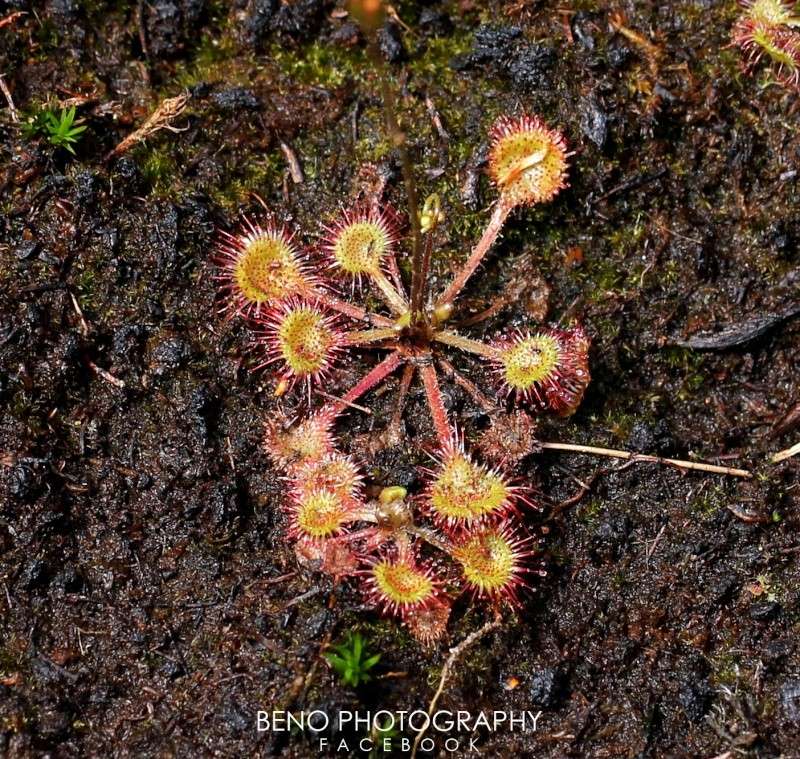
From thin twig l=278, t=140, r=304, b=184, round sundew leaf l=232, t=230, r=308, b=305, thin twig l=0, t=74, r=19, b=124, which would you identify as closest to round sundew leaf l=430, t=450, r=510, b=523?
round sundew leaf l=232, t=230, r=308, b=305

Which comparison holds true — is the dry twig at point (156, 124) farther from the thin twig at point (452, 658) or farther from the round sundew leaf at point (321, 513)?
the thin twig at point (452, 658)

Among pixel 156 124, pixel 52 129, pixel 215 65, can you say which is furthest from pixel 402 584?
pixel 215 65

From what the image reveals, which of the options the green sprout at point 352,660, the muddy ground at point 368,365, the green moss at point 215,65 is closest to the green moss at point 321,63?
the muddy ground at point 368,365

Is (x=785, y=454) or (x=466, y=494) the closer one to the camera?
(x=466, y=494)

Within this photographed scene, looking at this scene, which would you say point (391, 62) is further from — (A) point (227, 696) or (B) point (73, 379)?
(A) point (227, 696)

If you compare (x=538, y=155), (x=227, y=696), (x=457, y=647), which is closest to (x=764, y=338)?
(x=538, y=155)

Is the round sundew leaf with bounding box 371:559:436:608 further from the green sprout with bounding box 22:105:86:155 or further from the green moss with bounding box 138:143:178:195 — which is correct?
the green sprout with bounding box 22:105:86:155

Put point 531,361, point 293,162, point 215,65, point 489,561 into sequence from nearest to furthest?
→ 1. point 489,561
2. point 531,361
3. point 293,162
4. point 215,65

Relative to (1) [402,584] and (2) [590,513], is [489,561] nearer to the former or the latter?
(1) [402,584]
